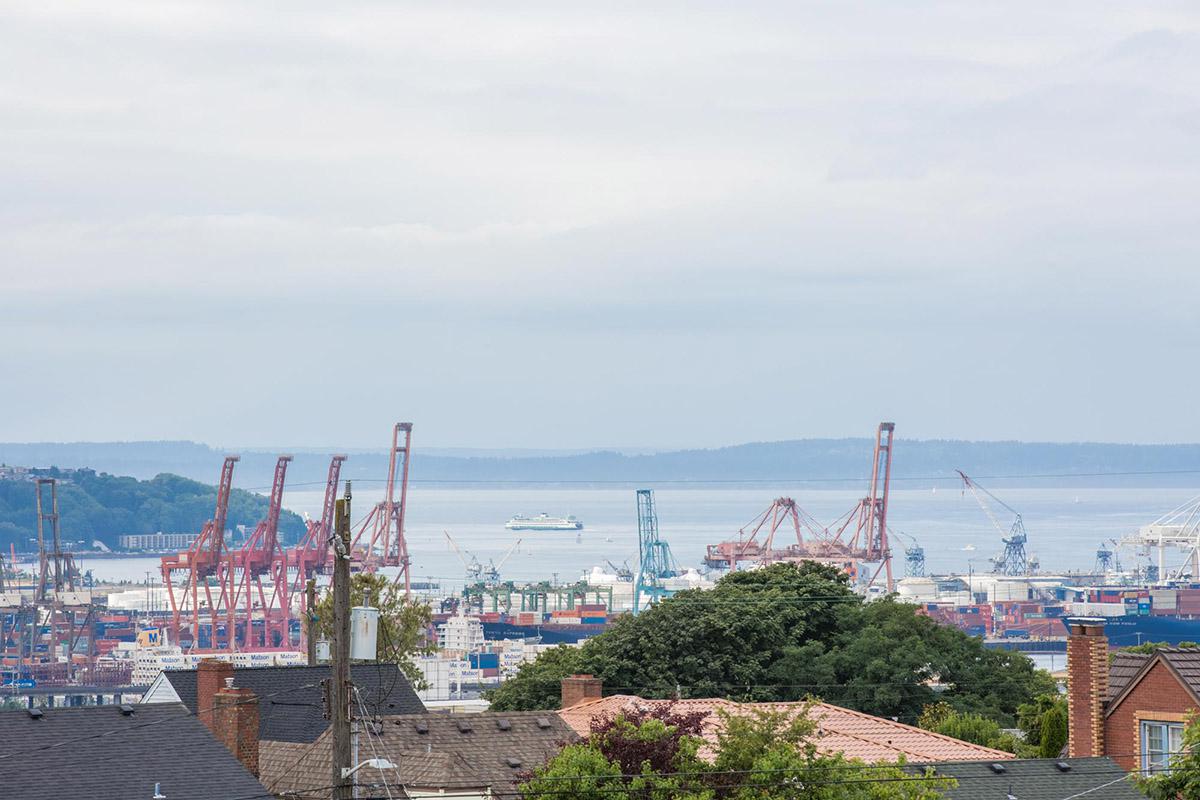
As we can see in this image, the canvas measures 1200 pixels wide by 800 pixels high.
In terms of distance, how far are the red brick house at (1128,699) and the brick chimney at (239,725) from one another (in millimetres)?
12627

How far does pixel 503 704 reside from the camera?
54969 millimetres

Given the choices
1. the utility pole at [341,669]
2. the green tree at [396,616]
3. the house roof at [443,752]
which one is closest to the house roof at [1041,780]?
the house roof at [443,752]

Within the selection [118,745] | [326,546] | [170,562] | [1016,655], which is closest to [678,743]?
[118,745]

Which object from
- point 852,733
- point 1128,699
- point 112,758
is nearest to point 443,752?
point 112,758

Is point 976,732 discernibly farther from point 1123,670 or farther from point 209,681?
point 209,681

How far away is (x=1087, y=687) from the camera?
103 feet

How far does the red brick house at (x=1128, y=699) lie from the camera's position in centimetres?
2939

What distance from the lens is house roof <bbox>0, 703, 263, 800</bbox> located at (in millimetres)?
Result: 25000

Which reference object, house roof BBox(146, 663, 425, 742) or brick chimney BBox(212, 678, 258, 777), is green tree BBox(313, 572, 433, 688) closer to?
house roof BBox(146, 663, 425, 742)

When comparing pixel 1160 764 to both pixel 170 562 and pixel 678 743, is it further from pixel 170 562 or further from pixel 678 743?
pixel 170 562

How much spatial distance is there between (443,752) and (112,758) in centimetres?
569

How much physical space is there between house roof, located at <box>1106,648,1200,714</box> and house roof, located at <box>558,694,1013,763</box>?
3.67 m

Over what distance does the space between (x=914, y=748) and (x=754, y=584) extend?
29006 millimetres

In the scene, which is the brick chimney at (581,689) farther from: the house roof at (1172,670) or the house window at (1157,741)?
the house window at (1157,741)
